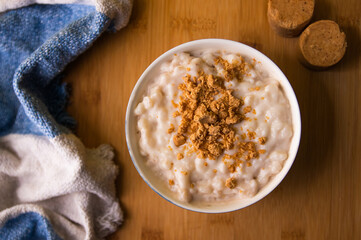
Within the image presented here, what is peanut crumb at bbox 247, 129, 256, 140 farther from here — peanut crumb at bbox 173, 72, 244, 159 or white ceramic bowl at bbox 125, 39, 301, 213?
white ceramic bowl at bbox 125, 39, 301, 213

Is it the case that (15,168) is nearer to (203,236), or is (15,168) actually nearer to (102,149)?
(102,149)

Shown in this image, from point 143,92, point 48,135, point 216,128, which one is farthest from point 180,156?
point 48,135

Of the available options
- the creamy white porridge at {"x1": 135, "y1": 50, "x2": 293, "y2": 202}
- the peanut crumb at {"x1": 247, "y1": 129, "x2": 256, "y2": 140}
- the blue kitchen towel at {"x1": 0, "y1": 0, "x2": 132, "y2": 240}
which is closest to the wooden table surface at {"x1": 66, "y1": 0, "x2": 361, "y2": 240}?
the blue kitchen towel at {"x1": 0, "y1": 0, "x2": 132, "y2": 240}

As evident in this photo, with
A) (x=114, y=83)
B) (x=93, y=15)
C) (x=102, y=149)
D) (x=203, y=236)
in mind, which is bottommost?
(x=203, y=236)

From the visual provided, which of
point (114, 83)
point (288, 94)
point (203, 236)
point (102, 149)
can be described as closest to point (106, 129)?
point (102, 149)

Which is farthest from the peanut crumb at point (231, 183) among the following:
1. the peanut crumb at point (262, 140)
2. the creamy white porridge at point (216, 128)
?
the peanut crumb at point (262, 140)

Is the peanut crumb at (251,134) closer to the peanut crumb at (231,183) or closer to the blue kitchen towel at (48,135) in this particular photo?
the peanut crumb at (231,183)
